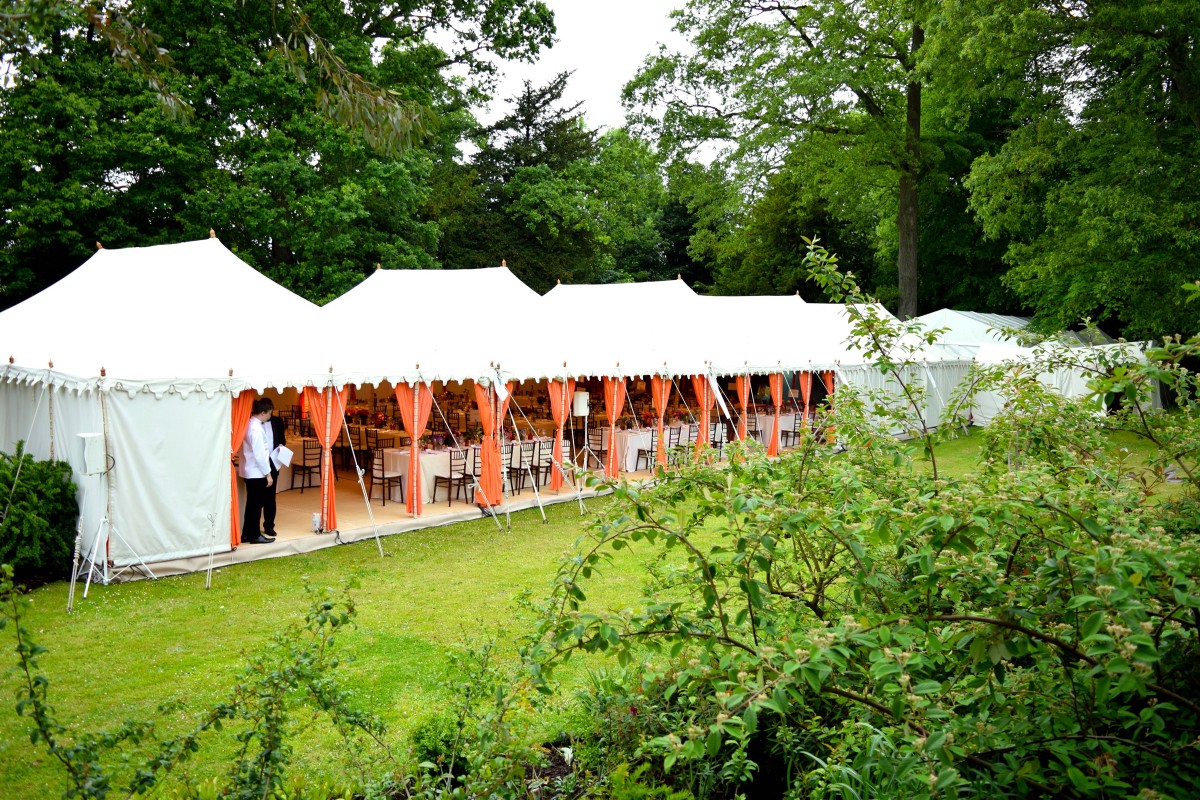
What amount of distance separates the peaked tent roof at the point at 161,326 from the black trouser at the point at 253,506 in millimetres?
1205

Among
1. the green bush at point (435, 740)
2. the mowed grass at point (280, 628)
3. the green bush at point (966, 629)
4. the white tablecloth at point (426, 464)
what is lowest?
the mowed grass at point (280, 628)

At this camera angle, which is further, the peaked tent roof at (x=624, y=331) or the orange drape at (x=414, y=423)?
the peaked tent roof at (x=624, y=331)

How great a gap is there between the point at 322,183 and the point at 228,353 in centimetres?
1132

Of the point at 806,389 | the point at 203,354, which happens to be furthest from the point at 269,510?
the point at 806,389

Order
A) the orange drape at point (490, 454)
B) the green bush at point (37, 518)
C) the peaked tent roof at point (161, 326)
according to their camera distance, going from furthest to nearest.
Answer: the orange drape at point (490, 454) < the peaked tent roof at point (161, 326) < the green bush at point (37, 518)

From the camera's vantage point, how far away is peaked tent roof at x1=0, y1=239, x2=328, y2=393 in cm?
934

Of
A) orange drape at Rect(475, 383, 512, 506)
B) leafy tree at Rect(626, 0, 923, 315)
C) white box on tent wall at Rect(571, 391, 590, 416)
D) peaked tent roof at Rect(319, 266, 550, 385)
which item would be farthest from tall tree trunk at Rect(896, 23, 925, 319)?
orange drape at Rect(475, 383, 512, 506)

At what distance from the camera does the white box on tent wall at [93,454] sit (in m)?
8.55

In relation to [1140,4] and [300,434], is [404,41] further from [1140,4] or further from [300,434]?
[1140,4]

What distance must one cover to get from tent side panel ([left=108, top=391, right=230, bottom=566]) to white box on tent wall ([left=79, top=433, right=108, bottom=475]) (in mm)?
130

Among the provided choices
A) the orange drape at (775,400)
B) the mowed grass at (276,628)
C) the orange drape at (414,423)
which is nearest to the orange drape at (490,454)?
the orange drape at (414,423)

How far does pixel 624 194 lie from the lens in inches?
1283

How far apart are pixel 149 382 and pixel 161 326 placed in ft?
4.37

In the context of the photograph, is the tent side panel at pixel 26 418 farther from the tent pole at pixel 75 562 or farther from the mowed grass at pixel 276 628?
the mowed grass at pixel 276 628
